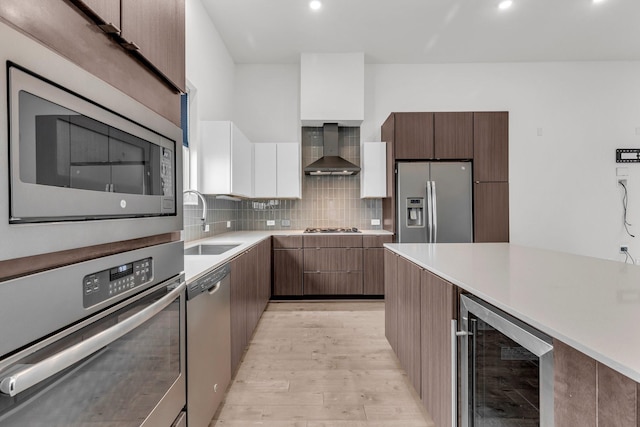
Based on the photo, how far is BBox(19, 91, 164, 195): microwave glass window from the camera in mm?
541

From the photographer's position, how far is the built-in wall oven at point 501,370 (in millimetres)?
819

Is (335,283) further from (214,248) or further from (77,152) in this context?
(77,152)

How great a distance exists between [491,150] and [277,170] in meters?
2.74

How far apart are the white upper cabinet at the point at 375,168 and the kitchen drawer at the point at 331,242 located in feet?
2.36

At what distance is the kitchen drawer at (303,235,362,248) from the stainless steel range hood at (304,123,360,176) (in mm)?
895

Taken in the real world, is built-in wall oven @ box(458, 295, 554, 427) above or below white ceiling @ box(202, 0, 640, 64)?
A: below

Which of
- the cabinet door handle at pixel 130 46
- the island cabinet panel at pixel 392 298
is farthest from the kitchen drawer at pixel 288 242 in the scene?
the cabinet door handle at pixel 130 46

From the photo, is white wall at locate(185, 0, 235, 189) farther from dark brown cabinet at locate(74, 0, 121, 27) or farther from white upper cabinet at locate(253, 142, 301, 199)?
dark brown cabinet at locate(74, 0, 121, 27)

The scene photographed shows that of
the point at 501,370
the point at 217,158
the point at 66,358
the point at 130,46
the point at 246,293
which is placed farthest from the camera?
the point at 217,158

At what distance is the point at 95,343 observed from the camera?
0.68 metres

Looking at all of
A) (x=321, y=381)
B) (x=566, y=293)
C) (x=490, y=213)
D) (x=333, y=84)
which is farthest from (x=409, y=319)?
(x=333, y=84)

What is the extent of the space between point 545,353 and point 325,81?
4.00 m

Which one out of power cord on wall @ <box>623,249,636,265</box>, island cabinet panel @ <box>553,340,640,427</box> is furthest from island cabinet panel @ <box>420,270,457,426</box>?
power cord on wall @ <box>623,249,636,265</box>

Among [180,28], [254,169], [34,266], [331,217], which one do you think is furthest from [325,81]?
[34,266]
